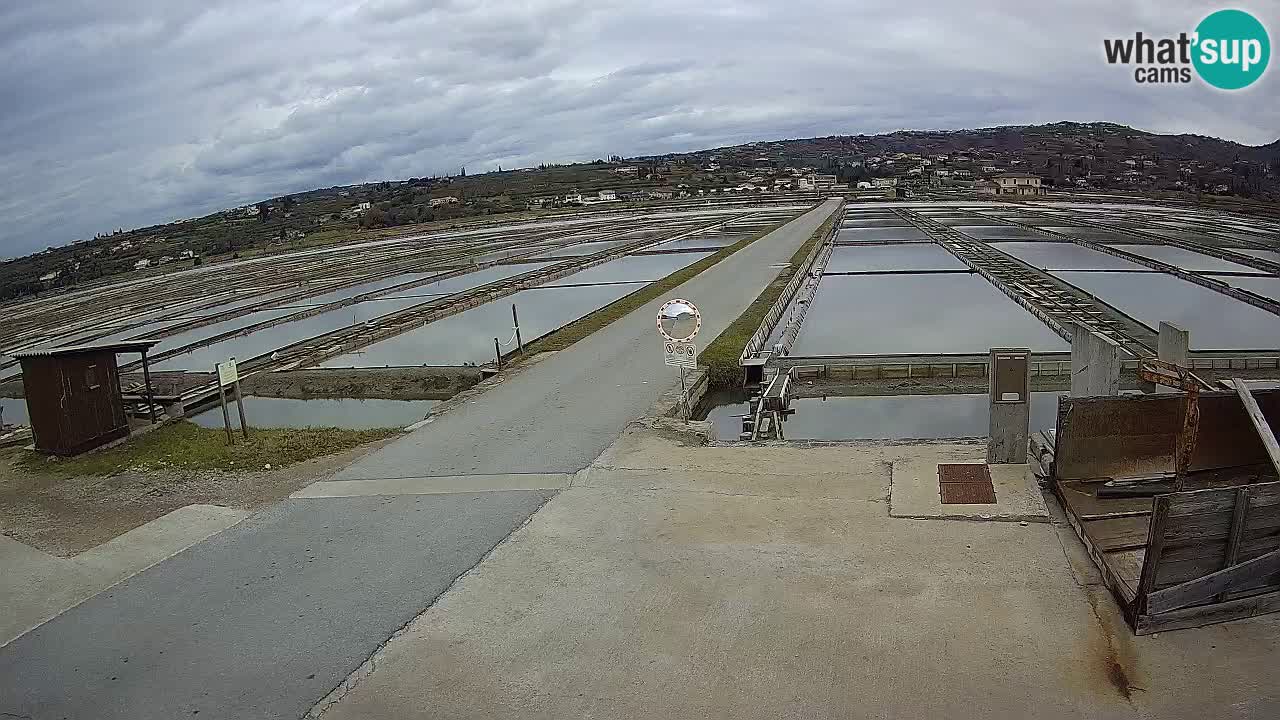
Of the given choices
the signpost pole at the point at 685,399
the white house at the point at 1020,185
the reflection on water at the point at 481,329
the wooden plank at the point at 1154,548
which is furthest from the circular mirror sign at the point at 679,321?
the white house at the point at 1020,185

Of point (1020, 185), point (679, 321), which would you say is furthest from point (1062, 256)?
point (1020, 185)

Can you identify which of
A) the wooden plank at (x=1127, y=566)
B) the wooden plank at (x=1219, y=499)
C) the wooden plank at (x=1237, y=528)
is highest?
the wooden plank at (x=1219, y=499)

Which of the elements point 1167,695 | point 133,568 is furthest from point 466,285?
point 1167,695

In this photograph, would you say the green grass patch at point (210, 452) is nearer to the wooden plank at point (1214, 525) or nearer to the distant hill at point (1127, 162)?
the wooden plank at point (1214, 525)

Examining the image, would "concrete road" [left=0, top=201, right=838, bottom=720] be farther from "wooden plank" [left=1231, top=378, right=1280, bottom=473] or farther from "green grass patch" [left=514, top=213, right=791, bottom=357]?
"green grass patch" [left=514, top=213, right=791, bottom=357]

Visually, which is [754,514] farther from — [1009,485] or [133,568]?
[133,568]

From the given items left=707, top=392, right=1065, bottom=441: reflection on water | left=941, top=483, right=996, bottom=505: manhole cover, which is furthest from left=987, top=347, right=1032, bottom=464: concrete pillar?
left=707, top=392, right=1065, bottom=441: reflection on water

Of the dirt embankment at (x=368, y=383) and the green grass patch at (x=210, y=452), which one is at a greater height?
the green grass patch at (x=210, y=452)
